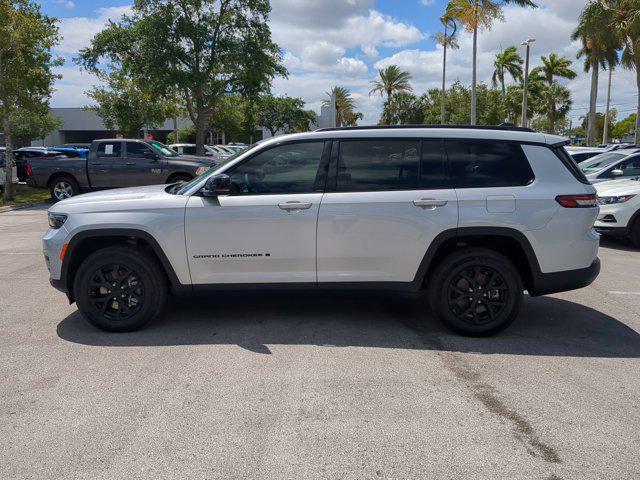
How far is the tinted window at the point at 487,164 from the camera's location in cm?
496

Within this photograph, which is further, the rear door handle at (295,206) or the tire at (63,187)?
the tire at (63,187)

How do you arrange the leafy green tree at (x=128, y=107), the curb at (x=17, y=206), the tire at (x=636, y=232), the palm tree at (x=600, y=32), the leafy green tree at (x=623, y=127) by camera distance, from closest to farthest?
the tire at (x=636, y=232) → the curb at (x=17, y=206) → the palm tree at (x=600, y=32) → the leafy green tree at (x=128, y=107) → the leafy green tree at (x=623, y=127)

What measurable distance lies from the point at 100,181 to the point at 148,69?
32.1 ft

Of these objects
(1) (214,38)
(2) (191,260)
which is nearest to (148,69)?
(1) (214,38)

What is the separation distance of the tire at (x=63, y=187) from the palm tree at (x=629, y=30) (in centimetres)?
2205

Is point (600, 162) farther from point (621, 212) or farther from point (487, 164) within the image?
point (487, 164)

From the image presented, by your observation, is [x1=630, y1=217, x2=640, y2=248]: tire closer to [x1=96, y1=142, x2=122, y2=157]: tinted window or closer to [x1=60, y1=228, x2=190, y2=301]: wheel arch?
[x1=60, y1=228, x2=190, y2=301]: wheel arch

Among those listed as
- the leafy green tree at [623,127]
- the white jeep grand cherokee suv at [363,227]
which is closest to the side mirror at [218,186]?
the white jeep grand cherokee suv at [363,227]

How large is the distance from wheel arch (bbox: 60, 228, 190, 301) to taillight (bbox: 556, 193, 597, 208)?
3431mm

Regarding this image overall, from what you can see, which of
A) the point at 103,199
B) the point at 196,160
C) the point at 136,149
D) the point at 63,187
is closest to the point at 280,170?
the point at 103,199

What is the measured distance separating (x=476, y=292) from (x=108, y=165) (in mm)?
13376

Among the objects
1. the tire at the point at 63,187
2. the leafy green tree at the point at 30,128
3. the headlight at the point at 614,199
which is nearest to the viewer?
the headlight at the point at 614,199

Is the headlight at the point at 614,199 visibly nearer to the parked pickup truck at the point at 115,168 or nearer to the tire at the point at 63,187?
the parked pickup truck at the point at 115,168

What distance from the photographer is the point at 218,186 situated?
4.87 metres
